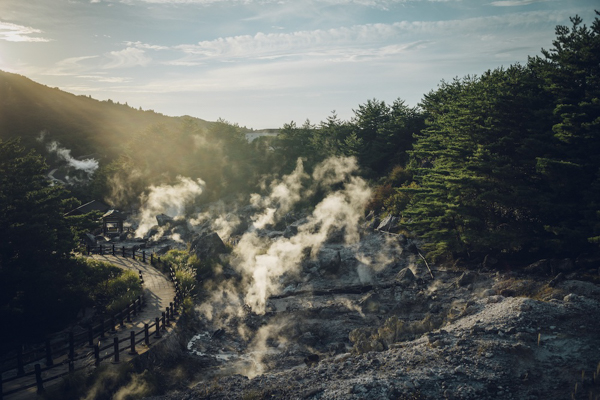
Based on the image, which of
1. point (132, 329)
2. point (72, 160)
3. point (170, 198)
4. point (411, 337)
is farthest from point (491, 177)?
point (72, 160)

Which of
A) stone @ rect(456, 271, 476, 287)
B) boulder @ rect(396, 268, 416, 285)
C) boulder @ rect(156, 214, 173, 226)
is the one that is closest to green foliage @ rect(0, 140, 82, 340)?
boulder @ rect(396, 268, 416, 285)

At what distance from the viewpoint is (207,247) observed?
32750mm

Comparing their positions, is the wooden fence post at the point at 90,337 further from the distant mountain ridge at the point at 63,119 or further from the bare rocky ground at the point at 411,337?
the distant mountain ridge at the point at 63,119

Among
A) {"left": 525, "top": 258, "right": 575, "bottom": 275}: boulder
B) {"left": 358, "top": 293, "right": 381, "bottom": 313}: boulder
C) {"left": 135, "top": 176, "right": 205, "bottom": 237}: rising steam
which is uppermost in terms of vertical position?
{"left": 135, "top": 176, "right": 205, "bottom": 237}: rising steam

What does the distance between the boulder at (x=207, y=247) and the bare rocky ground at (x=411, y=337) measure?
7.65 m

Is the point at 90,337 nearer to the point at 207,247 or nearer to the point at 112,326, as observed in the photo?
the point at 112,326

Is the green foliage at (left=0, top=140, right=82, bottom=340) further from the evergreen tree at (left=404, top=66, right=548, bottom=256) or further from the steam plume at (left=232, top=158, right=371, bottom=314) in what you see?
the evergreen tree at (left=404, top=66, right=548, bottom=256)

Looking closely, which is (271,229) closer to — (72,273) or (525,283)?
(72,273)

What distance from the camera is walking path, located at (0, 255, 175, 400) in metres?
13.9

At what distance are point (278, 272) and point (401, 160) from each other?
23452mm

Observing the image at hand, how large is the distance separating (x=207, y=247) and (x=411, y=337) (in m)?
20.0

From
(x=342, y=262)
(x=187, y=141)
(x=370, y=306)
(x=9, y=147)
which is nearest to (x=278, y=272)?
(x=342, y=262)

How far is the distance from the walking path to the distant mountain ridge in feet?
166

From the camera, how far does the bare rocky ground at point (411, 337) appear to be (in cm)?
1250
